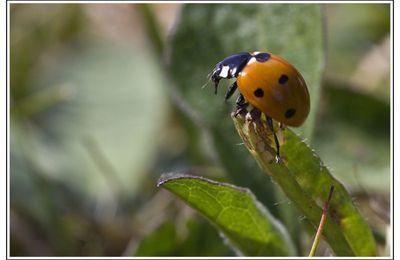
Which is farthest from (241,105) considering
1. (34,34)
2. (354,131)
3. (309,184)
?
(34,34)

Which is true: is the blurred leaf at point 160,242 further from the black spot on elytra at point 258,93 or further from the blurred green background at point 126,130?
the black spot on elytra at point 258,93

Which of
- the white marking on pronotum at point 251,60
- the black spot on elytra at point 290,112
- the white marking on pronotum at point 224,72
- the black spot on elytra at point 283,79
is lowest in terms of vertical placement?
the black spot on elytra at point 290,112

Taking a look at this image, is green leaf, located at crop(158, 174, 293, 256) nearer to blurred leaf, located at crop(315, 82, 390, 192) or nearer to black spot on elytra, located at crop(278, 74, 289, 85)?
black spot on elytra, located at crop(278, 74, 289, 85)

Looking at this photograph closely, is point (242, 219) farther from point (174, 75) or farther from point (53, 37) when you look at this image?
point (53, 37)

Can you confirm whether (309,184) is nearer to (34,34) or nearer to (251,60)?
(251,60)

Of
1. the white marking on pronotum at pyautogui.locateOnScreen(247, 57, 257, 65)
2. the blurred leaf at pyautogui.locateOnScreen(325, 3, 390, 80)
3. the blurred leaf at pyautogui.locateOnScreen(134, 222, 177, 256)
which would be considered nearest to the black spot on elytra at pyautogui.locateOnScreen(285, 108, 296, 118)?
the white marking on pronotum at pyautogui.locateOnScreen(247, 57, 257, 65)

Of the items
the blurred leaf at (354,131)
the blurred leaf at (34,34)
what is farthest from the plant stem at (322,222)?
the blurred leaf at (34,34)

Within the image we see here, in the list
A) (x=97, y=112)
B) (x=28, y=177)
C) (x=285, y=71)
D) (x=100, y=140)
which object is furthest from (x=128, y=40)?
(x=285, y=71)
